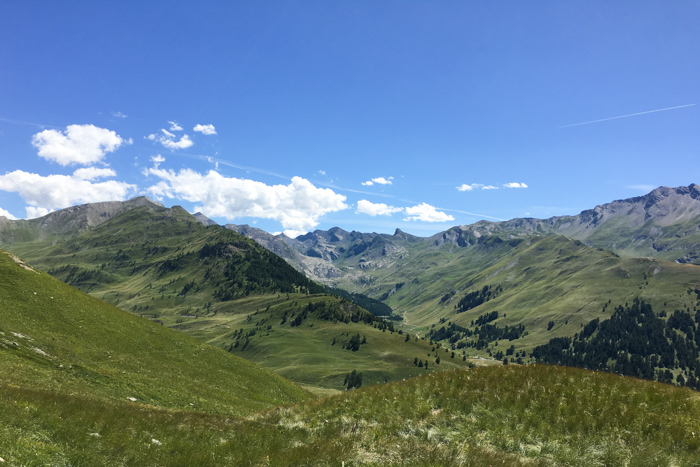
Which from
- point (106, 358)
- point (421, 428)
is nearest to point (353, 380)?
point (106, 358)

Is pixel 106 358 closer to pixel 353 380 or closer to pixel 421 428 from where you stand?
pixel 421 428

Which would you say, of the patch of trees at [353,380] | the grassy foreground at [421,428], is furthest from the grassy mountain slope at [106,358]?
the patch of trees at [353,380]

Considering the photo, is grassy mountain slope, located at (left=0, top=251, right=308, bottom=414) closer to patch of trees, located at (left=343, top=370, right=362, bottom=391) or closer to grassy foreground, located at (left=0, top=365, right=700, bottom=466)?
grassy foreground, located at (left=0, top=365, right=700, bottom=466)

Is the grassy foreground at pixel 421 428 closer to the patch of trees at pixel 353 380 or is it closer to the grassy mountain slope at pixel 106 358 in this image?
the grassy mountain slope at pixel 106 358

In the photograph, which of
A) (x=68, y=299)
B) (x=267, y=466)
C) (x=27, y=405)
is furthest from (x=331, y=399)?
(x=68, y=299)

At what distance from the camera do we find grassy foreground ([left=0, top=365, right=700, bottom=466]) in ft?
43.7

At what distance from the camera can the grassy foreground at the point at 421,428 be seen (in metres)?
13.3

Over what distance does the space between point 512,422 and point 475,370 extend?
5.78m

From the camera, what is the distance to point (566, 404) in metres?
17.7

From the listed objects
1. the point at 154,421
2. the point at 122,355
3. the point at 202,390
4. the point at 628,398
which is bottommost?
the point at 202,390

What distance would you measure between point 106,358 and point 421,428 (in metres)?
37.5

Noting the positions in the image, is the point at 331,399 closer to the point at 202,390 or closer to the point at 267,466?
the point at 267,466

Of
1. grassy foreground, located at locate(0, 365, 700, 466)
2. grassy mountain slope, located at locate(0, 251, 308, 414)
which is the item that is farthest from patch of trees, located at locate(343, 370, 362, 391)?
grassy foreground, located at locate(0, 365, 700, 466)

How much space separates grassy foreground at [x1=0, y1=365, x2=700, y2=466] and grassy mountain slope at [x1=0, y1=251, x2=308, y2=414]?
1289 cm
